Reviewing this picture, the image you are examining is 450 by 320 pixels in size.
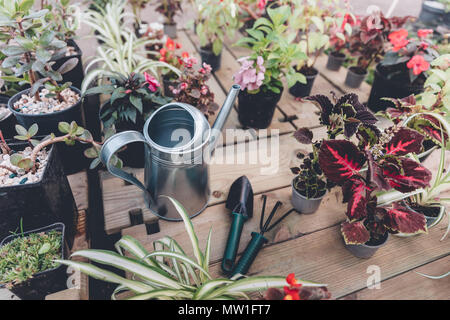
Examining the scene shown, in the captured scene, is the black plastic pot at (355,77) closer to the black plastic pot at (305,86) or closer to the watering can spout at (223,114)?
the black plastic pot at (305,86)

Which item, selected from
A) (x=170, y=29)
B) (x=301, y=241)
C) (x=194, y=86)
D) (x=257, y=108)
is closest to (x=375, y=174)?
(x=301, y=241)

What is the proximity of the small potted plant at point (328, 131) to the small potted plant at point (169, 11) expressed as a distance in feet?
5.23

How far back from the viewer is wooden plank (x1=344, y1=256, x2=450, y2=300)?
831mm

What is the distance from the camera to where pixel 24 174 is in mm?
836

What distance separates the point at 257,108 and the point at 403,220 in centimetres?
75

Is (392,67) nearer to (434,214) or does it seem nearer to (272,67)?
(272,67)

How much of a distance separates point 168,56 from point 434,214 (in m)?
1.34

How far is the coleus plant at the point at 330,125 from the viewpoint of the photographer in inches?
31.6

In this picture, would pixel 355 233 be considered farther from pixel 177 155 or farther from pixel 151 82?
pixel 151 82

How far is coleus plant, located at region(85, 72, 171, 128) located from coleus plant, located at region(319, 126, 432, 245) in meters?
0.67

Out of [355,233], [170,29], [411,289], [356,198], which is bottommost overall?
[411,289]

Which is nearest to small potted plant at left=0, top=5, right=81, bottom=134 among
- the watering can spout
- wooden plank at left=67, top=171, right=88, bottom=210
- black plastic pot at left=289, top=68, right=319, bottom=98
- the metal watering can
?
wooden plank at left=67, top=171, right=88, bottom=210

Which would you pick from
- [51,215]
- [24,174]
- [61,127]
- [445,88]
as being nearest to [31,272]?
[51,215]

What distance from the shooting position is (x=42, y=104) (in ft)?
3.44
